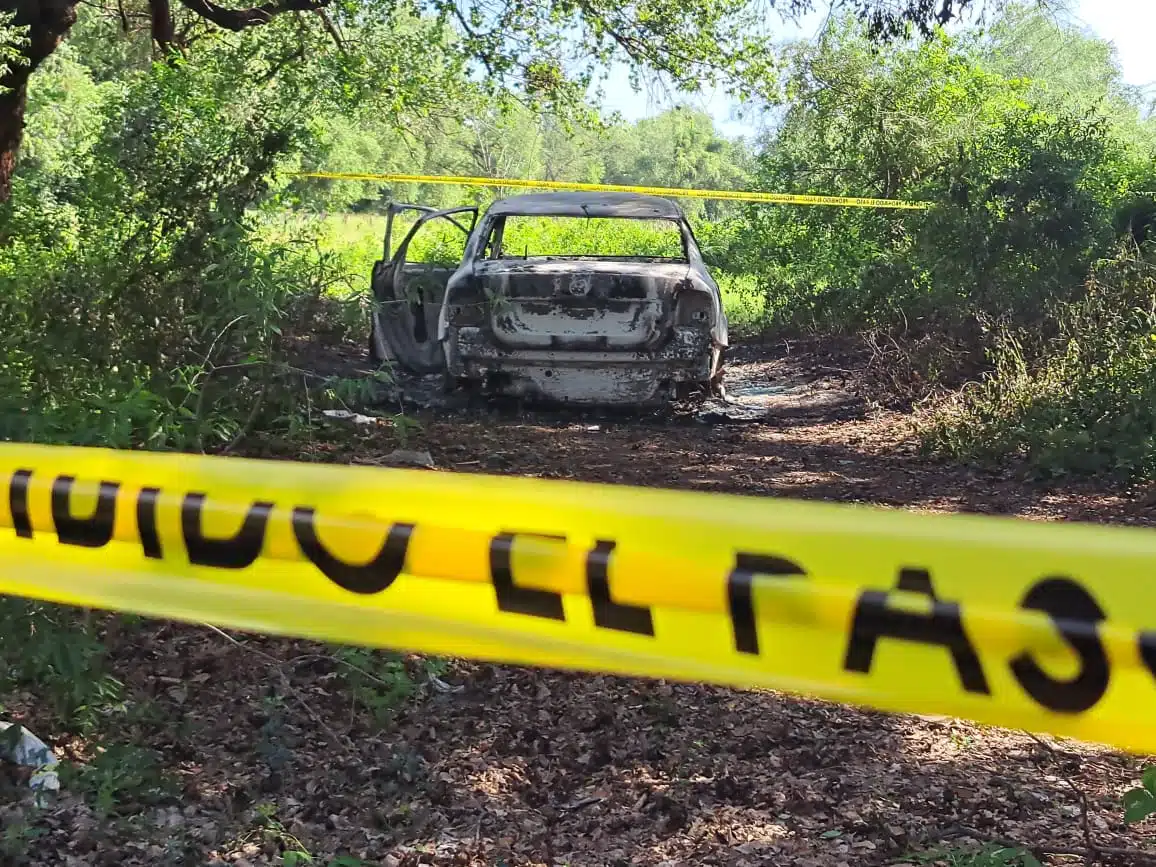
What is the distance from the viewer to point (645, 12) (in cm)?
1436

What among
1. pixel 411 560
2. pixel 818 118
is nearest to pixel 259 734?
pixel 411 560

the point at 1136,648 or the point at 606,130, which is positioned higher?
the point at 606,130

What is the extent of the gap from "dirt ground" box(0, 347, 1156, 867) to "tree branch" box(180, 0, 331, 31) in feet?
36.9

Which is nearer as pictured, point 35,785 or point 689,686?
point 35,785

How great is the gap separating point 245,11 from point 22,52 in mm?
4938

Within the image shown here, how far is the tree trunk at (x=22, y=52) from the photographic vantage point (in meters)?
9.30

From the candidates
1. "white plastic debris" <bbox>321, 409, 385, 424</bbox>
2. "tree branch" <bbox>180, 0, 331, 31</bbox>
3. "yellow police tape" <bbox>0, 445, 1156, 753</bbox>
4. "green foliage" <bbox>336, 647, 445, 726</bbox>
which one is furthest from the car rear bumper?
"tree branch" <bbox>180, 0, 331, 31</bbox>

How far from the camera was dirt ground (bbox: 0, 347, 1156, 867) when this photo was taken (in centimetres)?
265

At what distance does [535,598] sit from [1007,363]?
277 inches

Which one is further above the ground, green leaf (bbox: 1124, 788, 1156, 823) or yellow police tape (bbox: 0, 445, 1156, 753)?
yellow police tape (bbox: 0, 445, 1156, 753)

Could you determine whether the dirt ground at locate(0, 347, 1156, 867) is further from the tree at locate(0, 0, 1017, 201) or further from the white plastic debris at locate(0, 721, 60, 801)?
the tree at locate(0, 0, 1017, 201)

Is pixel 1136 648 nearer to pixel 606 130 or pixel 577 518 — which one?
pixel 577 518

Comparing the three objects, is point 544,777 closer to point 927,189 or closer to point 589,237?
point 927,189

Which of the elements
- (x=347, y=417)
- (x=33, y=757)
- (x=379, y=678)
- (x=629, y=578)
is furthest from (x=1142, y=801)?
(x=347, y=417)
